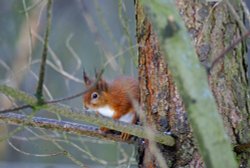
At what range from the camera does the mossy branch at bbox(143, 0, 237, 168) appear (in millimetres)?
1586

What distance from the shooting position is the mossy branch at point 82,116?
184 cm

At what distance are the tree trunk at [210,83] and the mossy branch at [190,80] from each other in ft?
2.58

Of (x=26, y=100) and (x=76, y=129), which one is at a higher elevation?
(x=76, y=129)

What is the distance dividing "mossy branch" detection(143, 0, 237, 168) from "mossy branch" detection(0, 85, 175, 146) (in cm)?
41

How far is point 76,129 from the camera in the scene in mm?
2445

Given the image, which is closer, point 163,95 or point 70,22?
point 163,95

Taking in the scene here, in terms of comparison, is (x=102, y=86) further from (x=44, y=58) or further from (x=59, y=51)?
(x=59, y=51)

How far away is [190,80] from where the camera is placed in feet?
5.18

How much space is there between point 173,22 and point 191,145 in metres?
0.88

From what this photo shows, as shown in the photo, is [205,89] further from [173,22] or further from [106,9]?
[106,9]

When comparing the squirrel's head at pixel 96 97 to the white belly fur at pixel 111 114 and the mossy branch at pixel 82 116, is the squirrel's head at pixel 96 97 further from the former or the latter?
the mossy branch at pixel 82 116

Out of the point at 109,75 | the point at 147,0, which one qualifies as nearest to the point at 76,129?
the point at 147,0

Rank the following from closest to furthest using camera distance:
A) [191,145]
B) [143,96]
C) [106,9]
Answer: [191,145]
[143,96]
[106,9]

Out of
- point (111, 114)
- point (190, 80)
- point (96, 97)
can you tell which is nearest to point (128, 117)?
point (111, 114)
